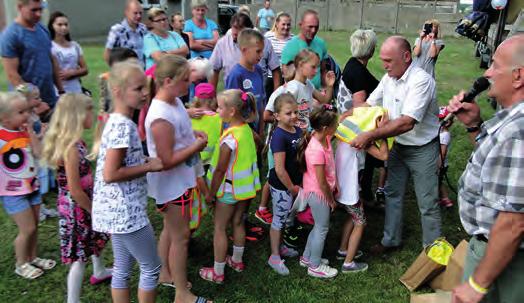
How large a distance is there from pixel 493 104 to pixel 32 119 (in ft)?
28.0

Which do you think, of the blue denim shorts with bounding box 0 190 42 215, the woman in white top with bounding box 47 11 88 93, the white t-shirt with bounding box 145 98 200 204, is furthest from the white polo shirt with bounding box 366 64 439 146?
the woman in white top with bounding box 47 11 88 93

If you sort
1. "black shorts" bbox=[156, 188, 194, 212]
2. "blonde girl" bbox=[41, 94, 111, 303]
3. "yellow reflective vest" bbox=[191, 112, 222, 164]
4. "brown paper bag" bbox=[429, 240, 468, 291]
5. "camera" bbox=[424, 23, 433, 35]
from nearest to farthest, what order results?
"blonde girl" bbox=[41, 94, 111, 303], "black shorts" bbox=[156, 188, 194, 212], "brown paper bag" bbox=[429, 240, 468, 291], "yellow reflective vest" bbox=[191, 112, 222, 164], "camera" bbox=[424, 23, 433, 35]

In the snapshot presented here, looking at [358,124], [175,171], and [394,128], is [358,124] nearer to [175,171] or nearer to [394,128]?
[394,128]

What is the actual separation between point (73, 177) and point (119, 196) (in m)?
Result: 0.38

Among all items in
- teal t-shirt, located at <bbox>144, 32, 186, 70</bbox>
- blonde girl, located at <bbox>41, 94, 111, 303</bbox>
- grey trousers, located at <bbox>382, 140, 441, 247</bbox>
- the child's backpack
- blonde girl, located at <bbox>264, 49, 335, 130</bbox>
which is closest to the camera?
blonde girl, located at <bbox>41, 94, 111, 303</bbox>

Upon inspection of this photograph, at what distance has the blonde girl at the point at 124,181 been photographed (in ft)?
8.52

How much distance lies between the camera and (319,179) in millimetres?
3562

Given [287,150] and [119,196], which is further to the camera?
[287,150]

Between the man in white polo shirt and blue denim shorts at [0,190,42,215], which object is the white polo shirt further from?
blue denim shorts at [0,190,42,215]

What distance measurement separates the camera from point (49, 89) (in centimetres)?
471

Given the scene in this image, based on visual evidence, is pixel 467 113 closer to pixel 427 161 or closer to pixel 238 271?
pixel 427 161

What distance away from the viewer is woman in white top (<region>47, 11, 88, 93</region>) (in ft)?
17.5

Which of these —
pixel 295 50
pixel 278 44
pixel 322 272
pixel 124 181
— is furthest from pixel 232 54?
pixel 124 181

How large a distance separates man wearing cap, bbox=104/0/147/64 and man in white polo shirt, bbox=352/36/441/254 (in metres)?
2.90
